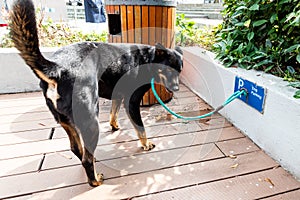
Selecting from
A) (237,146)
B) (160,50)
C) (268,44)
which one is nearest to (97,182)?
(160,50)

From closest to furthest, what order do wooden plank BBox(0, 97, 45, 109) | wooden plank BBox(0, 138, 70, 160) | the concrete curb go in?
the concrete curb → wooden plank BBox(0, 138, 70, 160) → wooden plank BBox(0, 97, 45, 109)

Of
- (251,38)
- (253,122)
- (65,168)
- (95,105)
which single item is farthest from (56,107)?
(251,38)

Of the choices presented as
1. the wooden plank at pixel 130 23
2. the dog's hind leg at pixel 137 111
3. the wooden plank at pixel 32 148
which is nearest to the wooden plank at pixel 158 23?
the wooden plank at pixel 130 23

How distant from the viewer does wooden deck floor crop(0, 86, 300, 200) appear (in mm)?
1486

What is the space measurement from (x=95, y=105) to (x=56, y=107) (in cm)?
23

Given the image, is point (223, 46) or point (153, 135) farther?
point (223, 46)

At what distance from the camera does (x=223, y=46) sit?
102 inches

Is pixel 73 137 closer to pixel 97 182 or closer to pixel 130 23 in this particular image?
pixel 97 182

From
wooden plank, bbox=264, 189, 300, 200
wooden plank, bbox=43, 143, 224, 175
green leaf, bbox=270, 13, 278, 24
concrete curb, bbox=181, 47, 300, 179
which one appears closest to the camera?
wooden plank, bbox=264, 189, 300, 200

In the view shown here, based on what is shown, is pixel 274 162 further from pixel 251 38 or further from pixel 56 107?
pixel 56 107

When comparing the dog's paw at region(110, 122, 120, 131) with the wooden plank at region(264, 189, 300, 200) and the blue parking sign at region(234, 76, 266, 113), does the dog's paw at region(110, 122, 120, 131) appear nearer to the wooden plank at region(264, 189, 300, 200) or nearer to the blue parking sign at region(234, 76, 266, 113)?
the blue parking sign at region(234, 76, 266, 113)

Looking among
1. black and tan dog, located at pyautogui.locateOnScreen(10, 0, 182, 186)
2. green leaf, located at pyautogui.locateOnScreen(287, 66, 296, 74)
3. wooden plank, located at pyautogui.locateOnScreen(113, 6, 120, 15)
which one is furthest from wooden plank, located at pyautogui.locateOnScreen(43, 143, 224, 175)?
wooden plank, located at pyautogui.locateOnScreen(113, 6, 120, 15)

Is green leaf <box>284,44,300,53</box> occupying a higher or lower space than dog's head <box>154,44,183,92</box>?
higher

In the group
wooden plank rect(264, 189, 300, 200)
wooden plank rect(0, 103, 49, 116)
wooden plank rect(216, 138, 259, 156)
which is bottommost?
wooden plank rect(264, 189, 300, 200)
